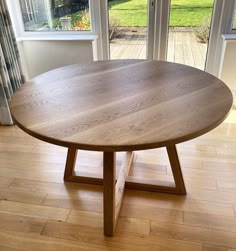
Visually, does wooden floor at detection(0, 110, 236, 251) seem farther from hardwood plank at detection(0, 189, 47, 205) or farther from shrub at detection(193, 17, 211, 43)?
shrub at detection(193, 17, 211, 43)

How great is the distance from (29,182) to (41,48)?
153 centimetres

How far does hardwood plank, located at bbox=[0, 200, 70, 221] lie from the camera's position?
59.0 inches

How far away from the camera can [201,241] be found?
1324 mm

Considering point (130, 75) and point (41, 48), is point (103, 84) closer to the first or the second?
point (130, 75)

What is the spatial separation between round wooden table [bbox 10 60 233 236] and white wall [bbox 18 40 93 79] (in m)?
0.98

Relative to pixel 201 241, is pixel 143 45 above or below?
above

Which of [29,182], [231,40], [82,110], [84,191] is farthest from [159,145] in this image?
[231,40]

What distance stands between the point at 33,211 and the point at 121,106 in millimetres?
896

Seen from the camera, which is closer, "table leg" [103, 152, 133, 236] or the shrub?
"table leg" [103, 152, 133, 236]

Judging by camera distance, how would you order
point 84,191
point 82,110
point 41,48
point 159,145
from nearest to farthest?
point 159,145 → point 82,110 → point 84,191 → point 41,48

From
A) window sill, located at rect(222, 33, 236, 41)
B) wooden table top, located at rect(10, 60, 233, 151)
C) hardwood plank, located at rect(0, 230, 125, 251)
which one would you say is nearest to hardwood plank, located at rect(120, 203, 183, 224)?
hardwood plank, located at rect(0, 230, 125, 251)

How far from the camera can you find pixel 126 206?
155cm

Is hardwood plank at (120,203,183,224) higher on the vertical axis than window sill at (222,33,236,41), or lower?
lower

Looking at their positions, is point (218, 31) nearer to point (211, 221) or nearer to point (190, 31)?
point (190, 31)
